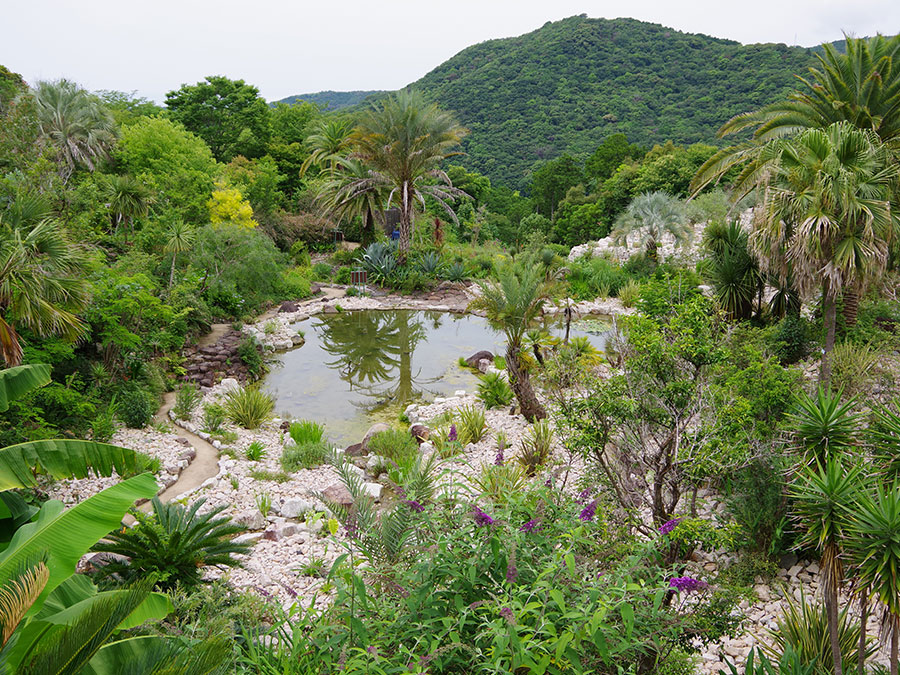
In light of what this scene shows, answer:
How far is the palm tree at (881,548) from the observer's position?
3.10 metres

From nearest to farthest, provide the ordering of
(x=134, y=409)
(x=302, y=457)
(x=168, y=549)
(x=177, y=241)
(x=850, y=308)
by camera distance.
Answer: (x=168, y=549) → (x=302, y=457) → (x=134, y=409) → (x=850, y=308) → (x=177, y=241)

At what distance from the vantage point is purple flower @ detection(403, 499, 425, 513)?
302 cm

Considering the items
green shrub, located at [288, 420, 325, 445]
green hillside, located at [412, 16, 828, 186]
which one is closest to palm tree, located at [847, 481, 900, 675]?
green shrub, located at [288, 420, 325, 445]

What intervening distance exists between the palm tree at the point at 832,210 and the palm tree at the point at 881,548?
13.2ft

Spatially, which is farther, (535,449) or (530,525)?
(535,449)

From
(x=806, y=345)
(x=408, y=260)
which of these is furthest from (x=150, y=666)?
(x=408, y=260)

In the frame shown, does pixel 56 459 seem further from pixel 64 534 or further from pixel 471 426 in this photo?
pixel 471 426

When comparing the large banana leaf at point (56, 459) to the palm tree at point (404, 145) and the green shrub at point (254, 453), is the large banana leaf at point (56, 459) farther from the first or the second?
the palm tree at point (404, 145)

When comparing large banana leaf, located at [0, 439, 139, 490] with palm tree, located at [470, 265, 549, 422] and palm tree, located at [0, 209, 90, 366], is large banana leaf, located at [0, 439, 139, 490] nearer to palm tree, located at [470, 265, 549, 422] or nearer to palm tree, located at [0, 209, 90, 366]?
palm tree, located at [0, 209, 90, 366]

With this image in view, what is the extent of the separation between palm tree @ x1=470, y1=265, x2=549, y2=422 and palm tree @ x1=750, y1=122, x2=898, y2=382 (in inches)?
132

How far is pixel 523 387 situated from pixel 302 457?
353cm

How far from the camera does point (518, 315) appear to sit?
8703 millimetres

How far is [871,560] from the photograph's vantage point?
3.25m

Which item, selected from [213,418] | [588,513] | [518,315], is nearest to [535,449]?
[518,315]
